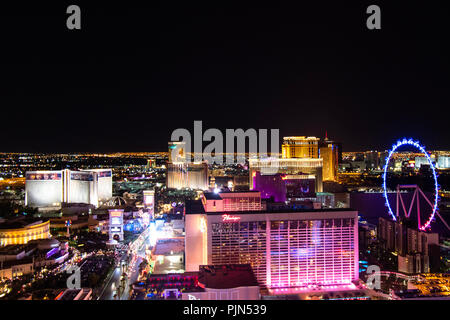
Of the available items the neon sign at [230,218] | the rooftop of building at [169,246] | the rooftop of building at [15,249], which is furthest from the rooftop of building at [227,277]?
the rooftop of building at [15,249]

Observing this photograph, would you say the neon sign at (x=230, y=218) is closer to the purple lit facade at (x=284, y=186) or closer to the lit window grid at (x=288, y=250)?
the lit window grid at (x=288, y=250)

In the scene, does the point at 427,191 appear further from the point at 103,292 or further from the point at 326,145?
the point at 103,292

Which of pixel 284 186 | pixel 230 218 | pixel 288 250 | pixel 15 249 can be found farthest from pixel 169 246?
pixel 284 186

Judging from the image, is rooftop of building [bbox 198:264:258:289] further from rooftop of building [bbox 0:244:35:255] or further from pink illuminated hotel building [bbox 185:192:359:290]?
rooftop of building [bbox 0:244:35:255]

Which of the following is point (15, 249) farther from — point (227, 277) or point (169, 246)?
point (227, 277)

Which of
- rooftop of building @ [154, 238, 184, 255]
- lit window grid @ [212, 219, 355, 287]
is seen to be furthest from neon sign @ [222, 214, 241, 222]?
rooftop of building @ [154, 238, 184, 255]
